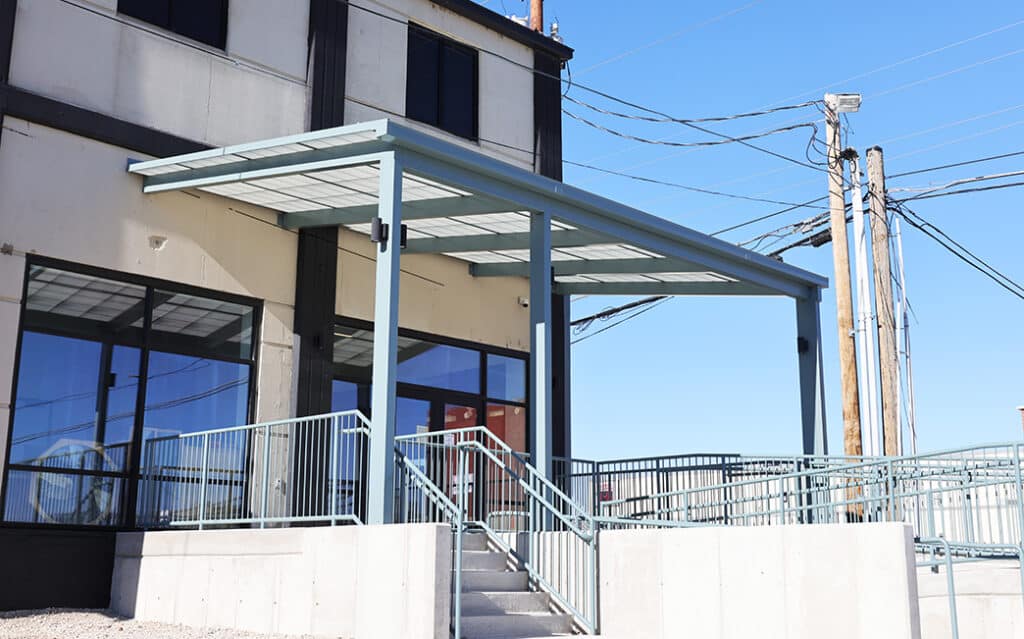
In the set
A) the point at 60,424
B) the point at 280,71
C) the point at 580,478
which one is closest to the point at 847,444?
the point at 580,478

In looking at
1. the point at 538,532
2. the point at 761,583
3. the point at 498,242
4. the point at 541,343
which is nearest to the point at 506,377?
the point at 498,242

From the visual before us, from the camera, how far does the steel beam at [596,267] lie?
52.5ft

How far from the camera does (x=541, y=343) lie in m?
13.3

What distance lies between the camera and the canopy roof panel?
1191cm

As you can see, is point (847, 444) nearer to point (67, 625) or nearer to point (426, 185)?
point (426, 185)

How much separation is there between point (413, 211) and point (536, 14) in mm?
13637

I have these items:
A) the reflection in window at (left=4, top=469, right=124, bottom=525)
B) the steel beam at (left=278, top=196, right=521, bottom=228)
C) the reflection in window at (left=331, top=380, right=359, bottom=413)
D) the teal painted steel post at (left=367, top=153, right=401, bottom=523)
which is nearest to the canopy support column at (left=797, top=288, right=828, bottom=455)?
the steel beam at (left=278, top=196, right=521, bottom=228)

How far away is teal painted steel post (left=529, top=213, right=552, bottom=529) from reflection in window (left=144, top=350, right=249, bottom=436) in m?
3.77

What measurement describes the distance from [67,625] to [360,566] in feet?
10.6

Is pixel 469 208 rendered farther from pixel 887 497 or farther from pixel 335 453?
pixel 887 497

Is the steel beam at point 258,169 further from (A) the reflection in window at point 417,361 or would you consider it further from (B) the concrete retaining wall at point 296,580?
(B) the concrete retaining wall at point 296,580

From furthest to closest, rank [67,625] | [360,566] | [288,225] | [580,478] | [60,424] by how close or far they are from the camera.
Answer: [580,478], [288,225], [60,424], [67,625], [360,566]

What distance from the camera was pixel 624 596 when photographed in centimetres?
1098

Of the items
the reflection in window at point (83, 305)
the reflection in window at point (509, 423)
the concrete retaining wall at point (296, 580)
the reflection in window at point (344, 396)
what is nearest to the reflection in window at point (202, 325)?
the reflection in window at point (83, 305)
